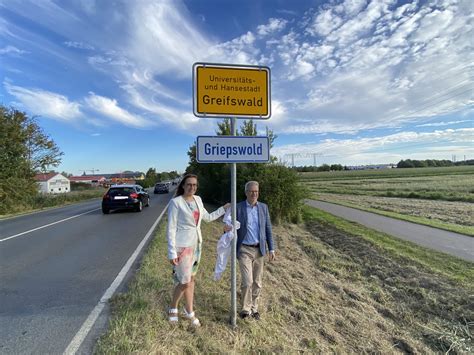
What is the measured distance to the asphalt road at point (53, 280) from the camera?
3330 millimetres

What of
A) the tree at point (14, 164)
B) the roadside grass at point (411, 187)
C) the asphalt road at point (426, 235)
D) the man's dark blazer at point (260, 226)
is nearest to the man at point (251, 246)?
the man's dark blazer at point (260, 226)

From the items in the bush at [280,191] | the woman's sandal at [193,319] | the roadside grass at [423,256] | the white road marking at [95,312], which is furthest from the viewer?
the bush at [280,191]

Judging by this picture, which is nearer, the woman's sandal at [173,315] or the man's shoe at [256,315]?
the woman's sandal at [173,315]

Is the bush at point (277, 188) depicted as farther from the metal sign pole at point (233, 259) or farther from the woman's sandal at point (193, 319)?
the woman's sandal at point (193, 319)

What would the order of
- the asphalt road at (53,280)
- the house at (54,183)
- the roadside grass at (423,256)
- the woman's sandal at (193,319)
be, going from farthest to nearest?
the house at (54,183) → the roadside grass at (423,256) → the woman's sandal at (193,319) → the asphalt road at (53,280)

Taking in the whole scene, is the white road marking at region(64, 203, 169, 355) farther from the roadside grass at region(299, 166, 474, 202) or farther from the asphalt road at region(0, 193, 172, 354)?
the roadside grass at region(299, 166, 474, 202)

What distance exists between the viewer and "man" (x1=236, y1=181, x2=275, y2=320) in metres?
3.82

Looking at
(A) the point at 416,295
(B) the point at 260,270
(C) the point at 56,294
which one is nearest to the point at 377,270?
(A) the point at 416,295

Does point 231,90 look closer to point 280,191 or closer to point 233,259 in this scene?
point 233,259

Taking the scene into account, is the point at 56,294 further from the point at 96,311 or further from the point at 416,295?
the point at 416,295

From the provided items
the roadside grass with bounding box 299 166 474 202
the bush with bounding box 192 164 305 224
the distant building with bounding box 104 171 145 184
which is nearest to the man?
the bush with bounding box 192 164 305 224

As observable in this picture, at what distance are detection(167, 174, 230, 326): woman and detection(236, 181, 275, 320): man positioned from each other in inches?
23.1

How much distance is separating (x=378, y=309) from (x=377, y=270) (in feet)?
6.39

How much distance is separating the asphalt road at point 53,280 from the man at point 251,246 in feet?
5.92
